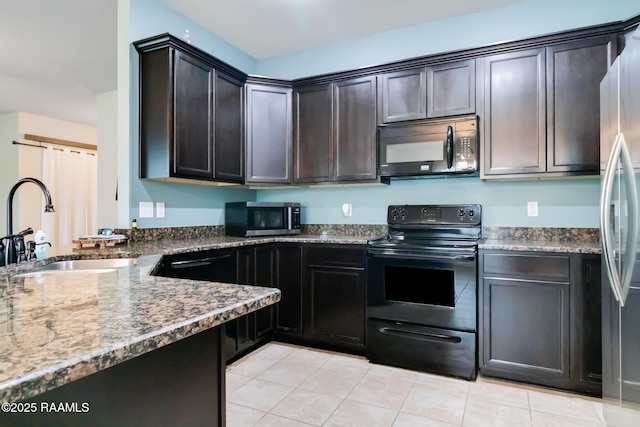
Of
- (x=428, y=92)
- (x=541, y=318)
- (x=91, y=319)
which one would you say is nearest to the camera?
(x=91, y=319)

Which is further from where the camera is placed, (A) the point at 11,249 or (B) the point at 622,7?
(B) the point at 622,7

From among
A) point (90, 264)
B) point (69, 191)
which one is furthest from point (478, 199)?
point (69, 191)

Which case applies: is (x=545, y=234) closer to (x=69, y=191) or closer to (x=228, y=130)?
(x=228, y=130)

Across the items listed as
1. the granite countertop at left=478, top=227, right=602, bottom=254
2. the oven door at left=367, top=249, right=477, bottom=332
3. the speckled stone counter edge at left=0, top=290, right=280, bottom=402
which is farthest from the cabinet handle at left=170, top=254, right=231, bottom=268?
the granite countertop at left=478, top=227, right=602, bottom=254

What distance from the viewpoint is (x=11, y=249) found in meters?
1.72

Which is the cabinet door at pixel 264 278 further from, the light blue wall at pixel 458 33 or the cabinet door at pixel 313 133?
the light blue wall at pixel 458 33

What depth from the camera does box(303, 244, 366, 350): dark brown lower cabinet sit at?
281 cm

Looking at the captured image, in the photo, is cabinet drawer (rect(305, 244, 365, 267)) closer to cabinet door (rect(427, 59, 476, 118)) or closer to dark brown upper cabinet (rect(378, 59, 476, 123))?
dark brown upper cabinet (rect(378, 59, 476, 123))

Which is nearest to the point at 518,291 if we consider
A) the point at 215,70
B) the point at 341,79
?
the point at 341,79

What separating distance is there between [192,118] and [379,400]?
230cm

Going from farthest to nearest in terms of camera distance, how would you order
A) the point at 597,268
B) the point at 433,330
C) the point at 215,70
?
1. the point at 215,70
2. the point at 433,330
3. the point at 597,268

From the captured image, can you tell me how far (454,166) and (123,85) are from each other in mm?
2482

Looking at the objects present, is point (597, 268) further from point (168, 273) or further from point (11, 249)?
point (11, 249)

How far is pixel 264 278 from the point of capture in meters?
2.97
